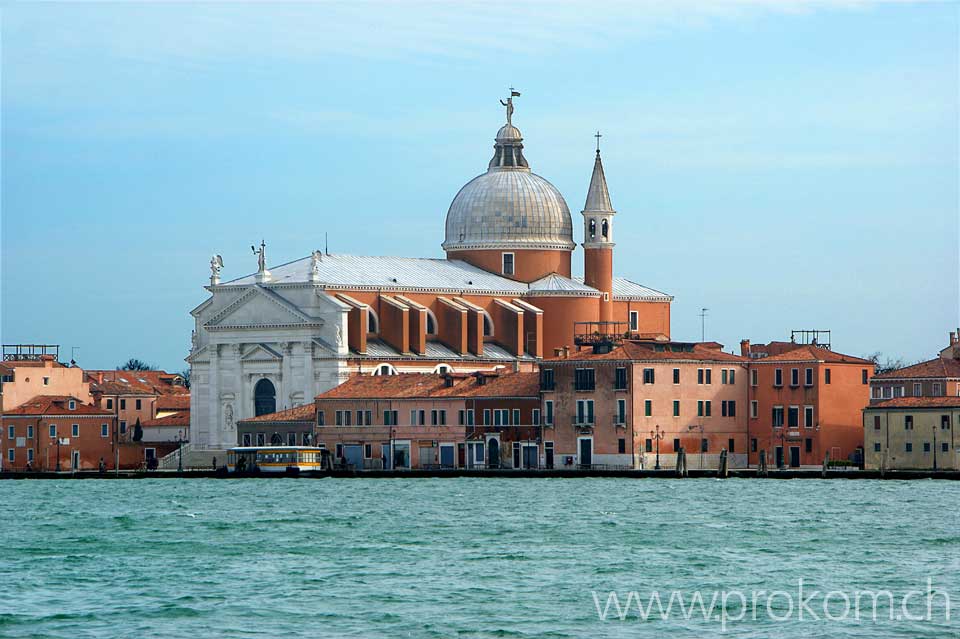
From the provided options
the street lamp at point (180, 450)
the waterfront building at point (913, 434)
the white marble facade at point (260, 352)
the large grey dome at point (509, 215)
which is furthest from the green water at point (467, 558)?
the large grey dome at point (509, 215)

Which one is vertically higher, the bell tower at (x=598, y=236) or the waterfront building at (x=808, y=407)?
the bell tower at (x=598, y=236)

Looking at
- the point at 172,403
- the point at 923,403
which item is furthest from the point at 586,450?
the point at 172,403

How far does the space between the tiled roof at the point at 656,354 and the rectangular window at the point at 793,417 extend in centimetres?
209

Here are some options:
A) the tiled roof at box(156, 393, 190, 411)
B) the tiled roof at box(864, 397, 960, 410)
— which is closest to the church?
the tiled roof at box(156, 393, 190, 411)

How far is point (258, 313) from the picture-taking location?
235ft

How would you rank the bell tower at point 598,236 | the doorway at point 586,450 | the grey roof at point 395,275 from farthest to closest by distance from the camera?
the bell tower at point 598,236, the grey roof at point 395,275, the doorway at point 586,450

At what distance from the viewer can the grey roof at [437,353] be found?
2771 inches

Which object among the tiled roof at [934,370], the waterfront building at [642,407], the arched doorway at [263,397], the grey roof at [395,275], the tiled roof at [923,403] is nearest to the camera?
the tiled roof at [923,403]

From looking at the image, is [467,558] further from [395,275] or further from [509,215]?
[509,215]

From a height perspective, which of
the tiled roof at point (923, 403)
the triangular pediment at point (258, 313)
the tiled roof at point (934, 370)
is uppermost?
the triangular pediment at point (258, 313)

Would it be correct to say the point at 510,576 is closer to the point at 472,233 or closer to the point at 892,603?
the point at 892,603

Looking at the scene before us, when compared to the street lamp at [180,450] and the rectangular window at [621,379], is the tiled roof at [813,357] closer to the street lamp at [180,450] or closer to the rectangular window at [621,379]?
the rectangular window at [621,379]

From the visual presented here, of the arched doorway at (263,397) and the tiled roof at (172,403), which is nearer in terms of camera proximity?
the arched doorway at (263,397)

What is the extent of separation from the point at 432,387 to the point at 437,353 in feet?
28.7
